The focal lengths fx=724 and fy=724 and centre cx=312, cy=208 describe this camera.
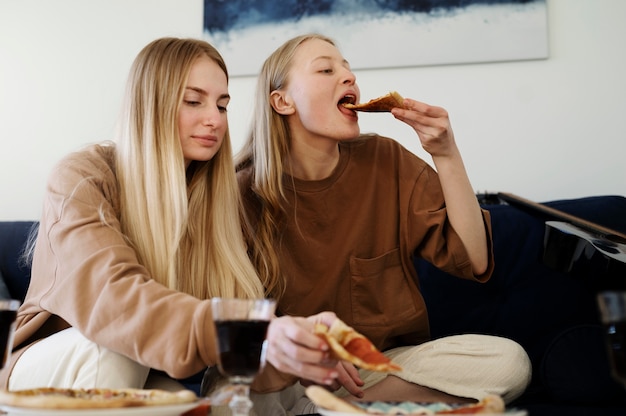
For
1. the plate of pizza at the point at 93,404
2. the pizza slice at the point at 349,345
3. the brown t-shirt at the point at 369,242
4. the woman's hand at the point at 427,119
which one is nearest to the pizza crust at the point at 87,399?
the plate of pizza at the point at 93,404

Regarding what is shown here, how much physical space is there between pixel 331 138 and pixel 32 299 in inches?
35.9

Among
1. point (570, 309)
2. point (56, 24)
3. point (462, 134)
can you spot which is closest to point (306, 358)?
point (570, 309)

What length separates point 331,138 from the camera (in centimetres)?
208

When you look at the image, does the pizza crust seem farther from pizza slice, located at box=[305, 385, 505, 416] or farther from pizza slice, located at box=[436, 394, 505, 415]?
pizza slice, located at box=[436, 394, 505, 415]

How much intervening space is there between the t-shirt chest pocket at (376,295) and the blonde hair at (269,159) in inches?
8.2

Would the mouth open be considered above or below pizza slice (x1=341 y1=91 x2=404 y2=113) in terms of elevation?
above

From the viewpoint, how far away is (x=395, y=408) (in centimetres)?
114

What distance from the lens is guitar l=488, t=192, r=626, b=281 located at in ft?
6.09

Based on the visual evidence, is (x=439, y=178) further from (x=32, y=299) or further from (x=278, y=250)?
(x=32, y=299)

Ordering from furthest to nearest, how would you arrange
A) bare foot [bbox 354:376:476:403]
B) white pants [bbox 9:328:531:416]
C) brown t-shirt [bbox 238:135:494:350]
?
brown t-shirt [bbox 238:135:494:350]
bare foot [bbox 354:376:476:403]
white pants [bbox 9:328:531:416]

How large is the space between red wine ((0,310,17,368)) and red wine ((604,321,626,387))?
3.08 ft

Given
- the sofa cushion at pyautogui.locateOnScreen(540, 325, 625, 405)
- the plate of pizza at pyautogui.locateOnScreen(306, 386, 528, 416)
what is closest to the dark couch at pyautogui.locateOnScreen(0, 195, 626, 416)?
the sofa cushion at pyautogui.locateOnScreen(540, 325, 625, 405)

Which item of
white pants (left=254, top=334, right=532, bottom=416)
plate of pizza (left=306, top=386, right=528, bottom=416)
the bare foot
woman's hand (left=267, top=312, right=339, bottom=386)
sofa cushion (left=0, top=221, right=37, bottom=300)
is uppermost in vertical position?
sofa cushion (left=0, top=221, right=37, bottom=300)

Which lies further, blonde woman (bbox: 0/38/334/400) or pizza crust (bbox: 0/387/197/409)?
blonde woman (bbox: 0/38/334/400)
